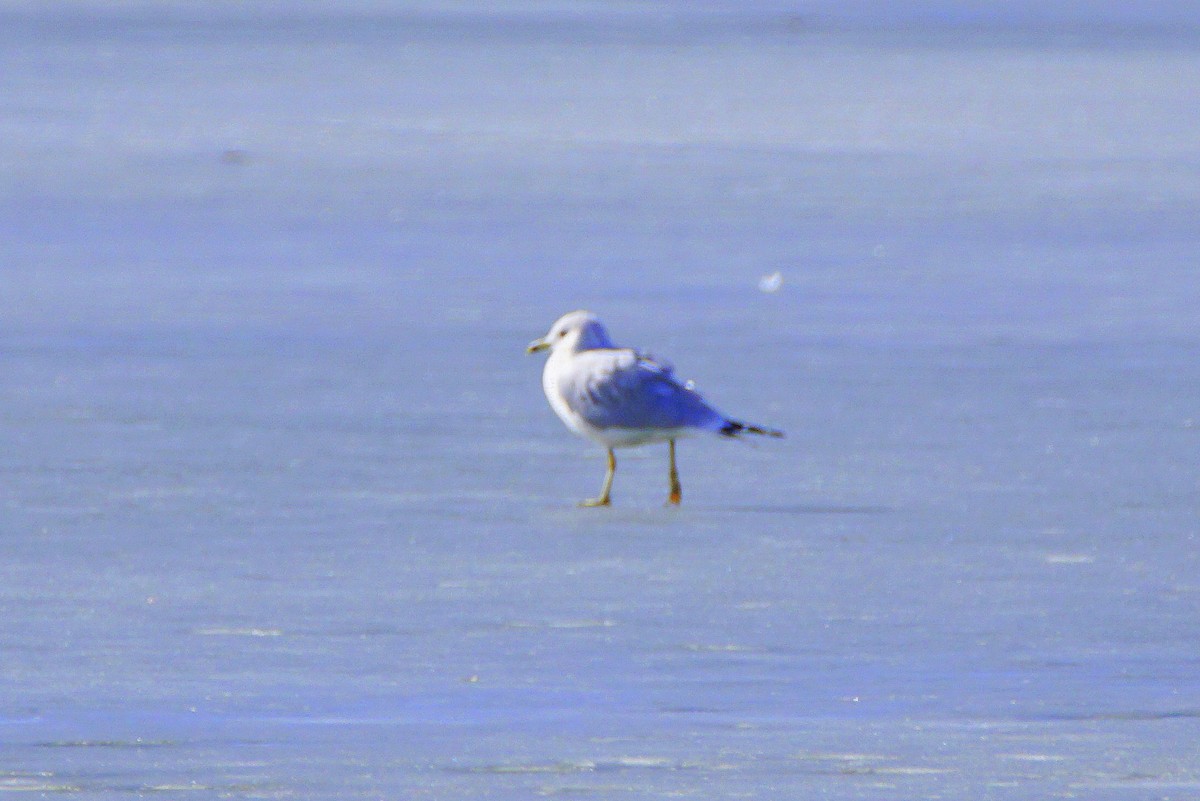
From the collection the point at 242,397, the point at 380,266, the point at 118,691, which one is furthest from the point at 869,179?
the point at 118,691

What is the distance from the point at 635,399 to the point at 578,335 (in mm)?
326

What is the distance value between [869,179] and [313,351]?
Result: 248 inches

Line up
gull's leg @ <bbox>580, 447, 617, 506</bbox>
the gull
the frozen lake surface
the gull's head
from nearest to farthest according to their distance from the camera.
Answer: the frozen lake surface
gull's leg @ <bbox>580, 447, 617, 506</bbox>
the gull
the gull's head

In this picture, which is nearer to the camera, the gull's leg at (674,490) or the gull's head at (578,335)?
the gull's leg at (674,490)

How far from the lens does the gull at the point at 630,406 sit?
Answer: 662 centimetres

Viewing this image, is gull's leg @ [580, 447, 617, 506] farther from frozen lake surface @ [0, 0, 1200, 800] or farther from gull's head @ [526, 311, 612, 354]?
gull's head @ [526, 311, 612, 354]

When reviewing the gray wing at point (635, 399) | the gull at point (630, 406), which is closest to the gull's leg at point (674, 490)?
the gull at point (630, 406)

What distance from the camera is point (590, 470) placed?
7.11 meters

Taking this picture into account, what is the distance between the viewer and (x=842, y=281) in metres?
10.8

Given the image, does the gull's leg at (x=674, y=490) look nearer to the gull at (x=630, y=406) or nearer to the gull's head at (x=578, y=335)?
the gull at (x=630, y=406)

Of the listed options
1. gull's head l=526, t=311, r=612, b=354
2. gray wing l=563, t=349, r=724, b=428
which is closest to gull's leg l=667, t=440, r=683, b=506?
gray wing l=563, t=349, r=724, b=428

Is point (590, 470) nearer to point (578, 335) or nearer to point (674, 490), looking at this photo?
point (578, 335)

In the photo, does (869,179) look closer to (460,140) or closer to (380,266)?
(460,140)

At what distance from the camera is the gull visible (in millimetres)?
6625
